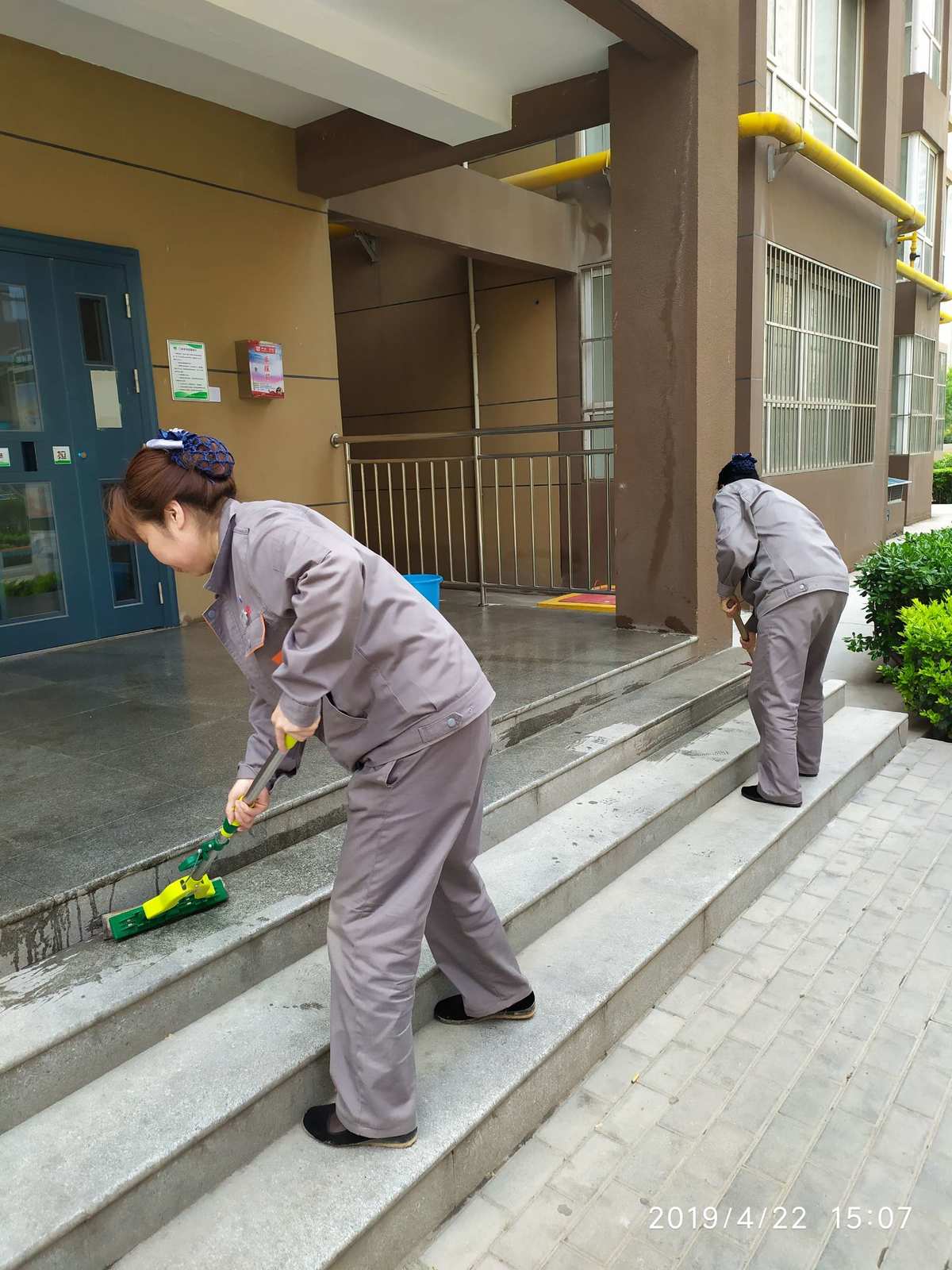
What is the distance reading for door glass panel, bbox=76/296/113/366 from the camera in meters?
5.09

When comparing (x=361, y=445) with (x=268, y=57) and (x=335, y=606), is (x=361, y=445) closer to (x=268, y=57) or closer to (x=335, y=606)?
(x=268, y=57)

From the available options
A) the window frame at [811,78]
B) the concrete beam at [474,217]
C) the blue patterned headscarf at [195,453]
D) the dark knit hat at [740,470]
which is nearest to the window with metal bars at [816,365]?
the window frame at [811,78]

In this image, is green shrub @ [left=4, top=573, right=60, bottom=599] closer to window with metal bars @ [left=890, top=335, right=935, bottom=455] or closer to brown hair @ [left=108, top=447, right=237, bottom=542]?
brown hair @ [left=108, top=447, right=237, bottom=542]

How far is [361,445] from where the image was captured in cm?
993

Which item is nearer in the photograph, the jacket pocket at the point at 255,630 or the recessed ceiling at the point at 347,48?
the jacket pocket at the point at 255,630

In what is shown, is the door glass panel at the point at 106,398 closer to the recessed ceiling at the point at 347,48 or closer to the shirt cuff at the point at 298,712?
the recessed ceiling at the point at 347,48

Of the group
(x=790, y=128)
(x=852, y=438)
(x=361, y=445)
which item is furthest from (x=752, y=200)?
(x=361, y=445)

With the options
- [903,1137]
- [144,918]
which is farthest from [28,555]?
[903,1137]

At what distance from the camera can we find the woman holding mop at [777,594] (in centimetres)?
377

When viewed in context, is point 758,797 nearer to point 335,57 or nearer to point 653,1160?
point 653,1160

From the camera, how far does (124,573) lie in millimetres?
5480

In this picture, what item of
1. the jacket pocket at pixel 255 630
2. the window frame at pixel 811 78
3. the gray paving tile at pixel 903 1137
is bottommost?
the gray paving tile at pixel 903 1137

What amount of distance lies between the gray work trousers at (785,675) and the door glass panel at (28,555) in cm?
380

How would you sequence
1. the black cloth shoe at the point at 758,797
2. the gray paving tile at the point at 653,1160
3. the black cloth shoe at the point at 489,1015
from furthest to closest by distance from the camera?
the black cloth shoe at the point at 758,797
the black cloth shoe at the point at 489,1015
the gray paving tile at the point at 653,1160
